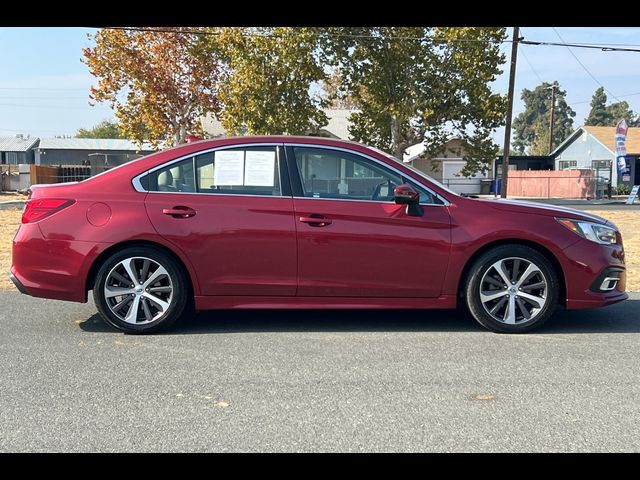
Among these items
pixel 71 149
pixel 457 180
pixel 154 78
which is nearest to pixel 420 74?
pixel 154 78

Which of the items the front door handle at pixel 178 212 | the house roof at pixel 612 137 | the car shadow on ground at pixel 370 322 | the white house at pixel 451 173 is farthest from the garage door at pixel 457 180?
the front door handle at pixel 178 212

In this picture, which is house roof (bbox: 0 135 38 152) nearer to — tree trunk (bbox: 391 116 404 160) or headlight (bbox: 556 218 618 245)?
tree trunk (bbox: 391 116 404 160)

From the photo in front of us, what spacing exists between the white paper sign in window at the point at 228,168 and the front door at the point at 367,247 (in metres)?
0.57

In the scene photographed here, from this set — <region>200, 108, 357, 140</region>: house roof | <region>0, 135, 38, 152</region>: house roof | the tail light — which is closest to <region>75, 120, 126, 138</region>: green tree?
<region>0, 135, 38, 152</region>: house roof

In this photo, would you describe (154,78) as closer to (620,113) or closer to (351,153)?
(351,153)

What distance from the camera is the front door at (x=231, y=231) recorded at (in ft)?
16.9

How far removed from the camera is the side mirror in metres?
5.13

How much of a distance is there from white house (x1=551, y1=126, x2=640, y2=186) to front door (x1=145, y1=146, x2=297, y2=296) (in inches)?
1534

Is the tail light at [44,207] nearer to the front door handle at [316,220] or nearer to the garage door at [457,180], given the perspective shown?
the front door handle at [316,220]

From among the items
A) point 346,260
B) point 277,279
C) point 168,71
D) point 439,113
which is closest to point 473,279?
point 346,260

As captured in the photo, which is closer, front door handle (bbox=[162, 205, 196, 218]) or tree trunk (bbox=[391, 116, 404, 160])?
front door handle (bbox=[162, 205, 196, 218])

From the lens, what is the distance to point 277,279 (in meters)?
5.21

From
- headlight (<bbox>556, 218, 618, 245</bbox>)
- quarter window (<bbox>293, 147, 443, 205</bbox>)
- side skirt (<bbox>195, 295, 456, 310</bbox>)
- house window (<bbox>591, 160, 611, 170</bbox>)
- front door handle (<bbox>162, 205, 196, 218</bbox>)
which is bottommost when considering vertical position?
side skirt (<bbox>195, 295, 456, 310</bbox>)
